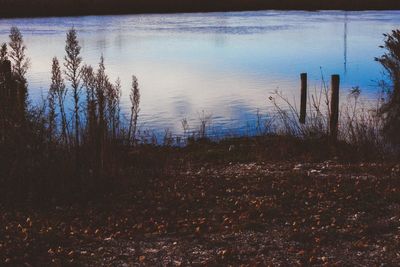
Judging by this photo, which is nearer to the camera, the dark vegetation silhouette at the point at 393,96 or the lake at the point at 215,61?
the dark vegetation silhouette at the point at 393,96

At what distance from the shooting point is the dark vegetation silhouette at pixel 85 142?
11.5 meters

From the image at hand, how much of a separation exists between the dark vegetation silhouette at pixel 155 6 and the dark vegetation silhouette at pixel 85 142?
199 ft

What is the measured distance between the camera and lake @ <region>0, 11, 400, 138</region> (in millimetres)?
27469

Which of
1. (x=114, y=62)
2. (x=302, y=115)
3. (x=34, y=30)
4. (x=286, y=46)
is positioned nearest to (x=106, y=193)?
(x=302, y=115)

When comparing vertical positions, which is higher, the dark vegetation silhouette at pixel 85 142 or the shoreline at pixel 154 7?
the shoreline at pixel 154 7

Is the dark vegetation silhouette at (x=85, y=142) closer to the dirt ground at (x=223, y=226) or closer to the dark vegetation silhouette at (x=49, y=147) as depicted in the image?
the dark vegetation silhouette at (x=49, y=147)

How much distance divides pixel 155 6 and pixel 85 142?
77446mm

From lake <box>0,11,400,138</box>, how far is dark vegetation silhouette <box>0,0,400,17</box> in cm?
1043

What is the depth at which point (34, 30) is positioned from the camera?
54.1m

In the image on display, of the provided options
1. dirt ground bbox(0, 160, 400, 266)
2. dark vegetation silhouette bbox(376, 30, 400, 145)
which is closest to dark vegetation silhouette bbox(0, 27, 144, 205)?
dirt ground bbox(0, 160, 400, 266)

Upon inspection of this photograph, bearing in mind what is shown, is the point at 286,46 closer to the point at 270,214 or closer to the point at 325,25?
the point at 325,25

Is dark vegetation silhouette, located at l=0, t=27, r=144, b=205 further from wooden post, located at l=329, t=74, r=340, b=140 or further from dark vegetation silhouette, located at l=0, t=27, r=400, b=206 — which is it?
wooden post, located at l=329, t=74, r=340, b=140

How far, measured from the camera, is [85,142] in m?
13.1

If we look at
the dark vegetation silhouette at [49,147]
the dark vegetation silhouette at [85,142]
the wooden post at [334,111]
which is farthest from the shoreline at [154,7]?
the dark vegetation silhouette at [49,147]
